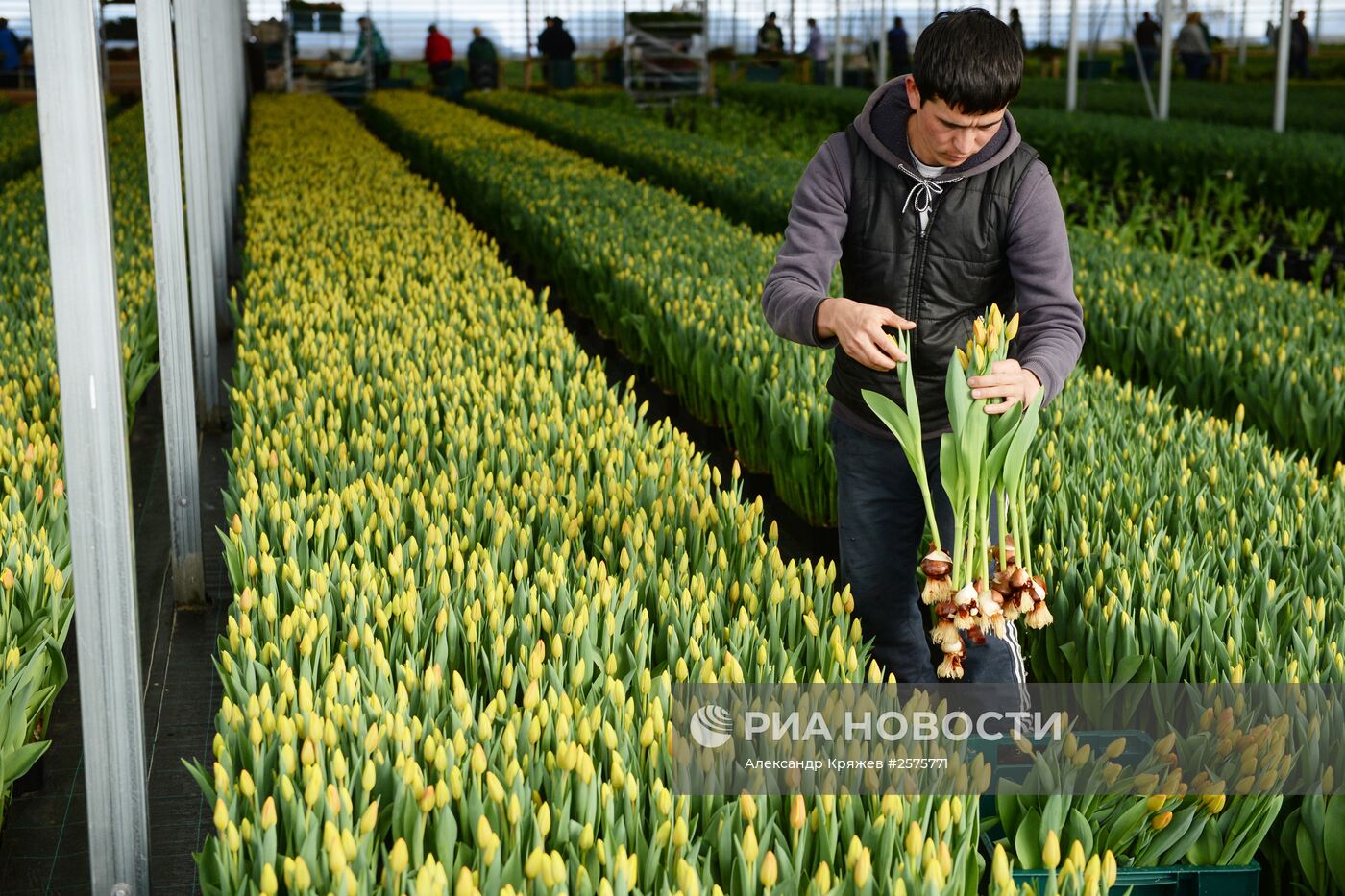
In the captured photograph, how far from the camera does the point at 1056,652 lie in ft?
9.98

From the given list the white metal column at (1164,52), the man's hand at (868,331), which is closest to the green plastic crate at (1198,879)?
the man's hand at (868,331)

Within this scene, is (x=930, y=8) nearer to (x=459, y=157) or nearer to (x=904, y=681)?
(x=459, y=157)

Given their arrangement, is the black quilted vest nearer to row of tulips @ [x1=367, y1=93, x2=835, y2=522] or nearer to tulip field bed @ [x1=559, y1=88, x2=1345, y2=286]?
row of tulips @ [x1=367, y1=93, x2=835, y2=522]

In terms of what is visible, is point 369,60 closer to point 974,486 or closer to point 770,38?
point 770,38

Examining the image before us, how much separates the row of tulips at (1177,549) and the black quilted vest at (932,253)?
57 cm

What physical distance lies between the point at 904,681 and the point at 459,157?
9.49m

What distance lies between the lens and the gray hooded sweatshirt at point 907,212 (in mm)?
2607

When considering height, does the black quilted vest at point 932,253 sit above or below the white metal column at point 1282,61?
below

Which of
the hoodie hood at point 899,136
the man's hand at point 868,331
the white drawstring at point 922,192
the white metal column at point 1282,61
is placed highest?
the white metal column at point 1282,61

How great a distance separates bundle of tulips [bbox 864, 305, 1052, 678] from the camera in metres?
2.32

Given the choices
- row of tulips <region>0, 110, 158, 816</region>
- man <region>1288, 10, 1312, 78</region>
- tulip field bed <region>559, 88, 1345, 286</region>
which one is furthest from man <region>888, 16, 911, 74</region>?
row of tulips <region>0, 110, 158, 816</region>

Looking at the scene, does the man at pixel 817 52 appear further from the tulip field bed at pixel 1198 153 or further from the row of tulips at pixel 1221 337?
the row of tulips at pixel 1221 337

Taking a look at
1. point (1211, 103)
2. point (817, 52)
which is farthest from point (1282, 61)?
point (817, 52)

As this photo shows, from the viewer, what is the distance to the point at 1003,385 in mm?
2350
